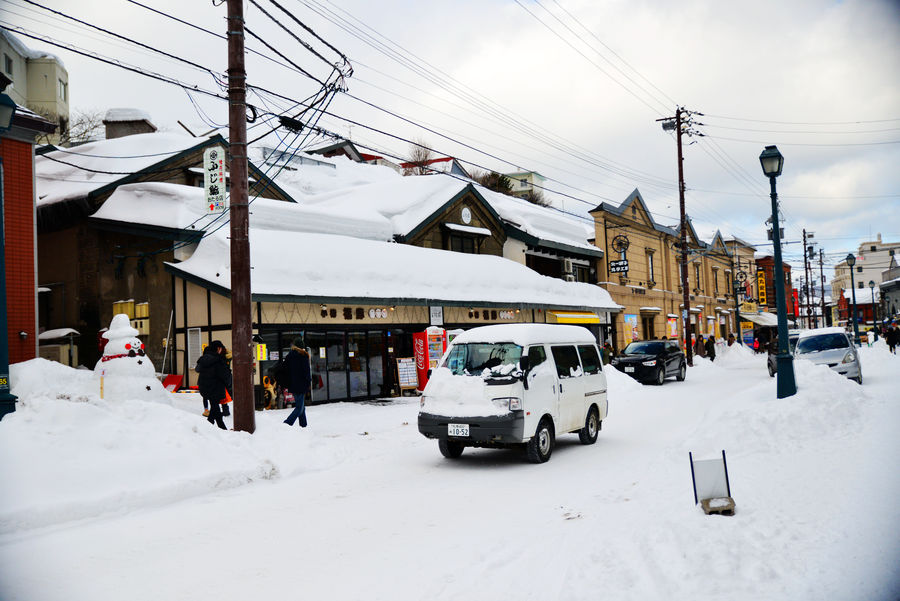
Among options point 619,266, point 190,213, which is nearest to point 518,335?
point 190,213

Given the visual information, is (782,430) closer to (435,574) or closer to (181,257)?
(435,574)

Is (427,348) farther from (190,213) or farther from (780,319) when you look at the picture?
(780,319)

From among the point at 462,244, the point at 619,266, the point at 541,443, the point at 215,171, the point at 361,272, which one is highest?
the point at 215,171

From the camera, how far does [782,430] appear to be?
9586 millimetres

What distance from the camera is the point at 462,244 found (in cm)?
3009

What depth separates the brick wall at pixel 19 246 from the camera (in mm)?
15883

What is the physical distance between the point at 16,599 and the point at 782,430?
31.0 feet

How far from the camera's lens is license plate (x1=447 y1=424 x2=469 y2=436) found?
988cm

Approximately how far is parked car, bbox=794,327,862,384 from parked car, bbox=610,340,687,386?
5.37 metres

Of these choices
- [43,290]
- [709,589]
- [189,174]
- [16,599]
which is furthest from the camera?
[189,174]

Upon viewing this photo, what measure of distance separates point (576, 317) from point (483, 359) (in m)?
22.8

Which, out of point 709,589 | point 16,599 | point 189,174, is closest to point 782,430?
point 709,589

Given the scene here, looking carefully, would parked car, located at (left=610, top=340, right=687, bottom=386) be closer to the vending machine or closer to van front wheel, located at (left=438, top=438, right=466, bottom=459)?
the vending machine

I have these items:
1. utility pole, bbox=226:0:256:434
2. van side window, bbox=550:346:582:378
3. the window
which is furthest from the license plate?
the window
